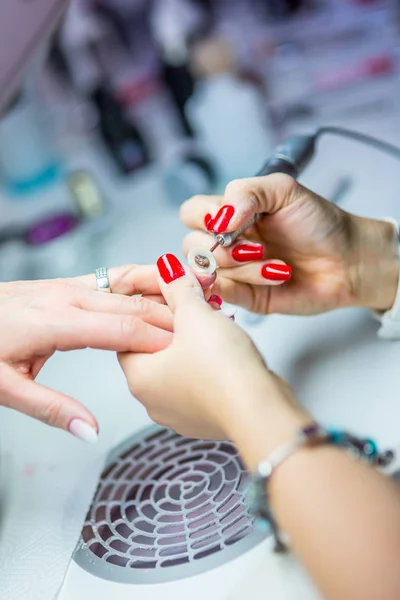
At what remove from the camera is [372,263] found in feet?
2.67

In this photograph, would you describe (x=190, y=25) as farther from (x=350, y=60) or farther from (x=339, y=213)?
(x=339, y=213)

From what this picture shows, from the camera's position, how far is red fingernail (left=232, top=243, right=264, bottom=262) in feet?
2.47

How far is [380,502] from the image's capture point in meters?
0.45

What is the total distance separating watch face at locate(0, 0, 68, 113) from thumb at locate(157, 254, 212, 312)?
66cm

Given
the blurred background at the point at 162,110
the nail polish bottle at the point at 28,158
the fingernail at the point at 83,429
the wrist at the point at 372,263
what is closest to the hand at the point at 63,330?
the fingernail at the point at 83,429

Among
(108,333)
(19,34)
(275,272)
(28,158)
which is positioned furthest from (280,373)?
(28,158)

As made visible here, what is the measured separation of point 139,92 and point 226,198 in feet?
3.81

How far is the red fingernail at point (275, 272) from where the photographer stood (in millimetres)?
757

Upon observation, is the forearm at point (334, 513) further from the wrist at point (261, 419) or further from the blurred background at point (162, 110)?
the blurred background at point (162, 110)

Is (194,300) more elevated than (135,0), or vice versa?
(135,0)

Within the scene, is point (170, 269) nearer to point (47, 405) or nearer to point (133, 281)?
point (133, 281)

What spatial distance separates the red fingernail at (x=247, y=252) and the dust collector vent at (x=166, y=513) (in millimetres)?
231

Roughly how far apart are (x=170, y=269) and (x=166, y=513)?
0.27 m

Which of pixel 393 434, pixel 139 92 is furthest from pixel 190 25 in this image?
pixel 393 434
